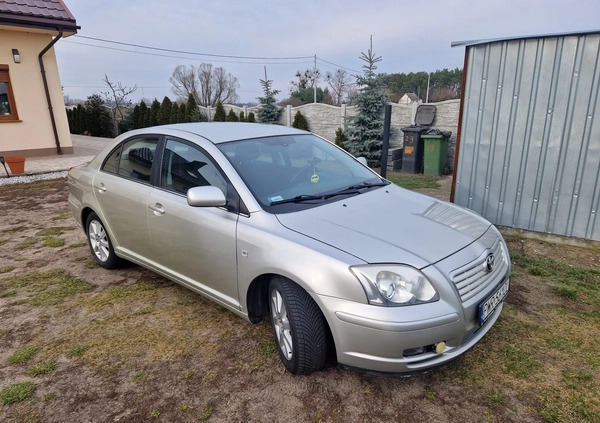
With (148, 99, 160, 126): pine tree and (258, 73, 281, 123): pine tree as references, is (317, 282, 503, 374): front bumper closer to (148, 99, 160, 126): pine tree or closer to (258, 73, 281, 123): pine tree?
(258, 73, 281, 123): pine tree

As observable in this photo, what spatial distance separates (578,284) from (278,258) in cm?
299

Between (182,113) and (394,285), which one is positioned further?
(182,113)

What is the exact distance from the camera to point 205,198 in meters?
2.55

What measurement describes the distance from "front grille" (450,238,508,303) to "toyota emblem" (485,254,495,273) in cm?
1

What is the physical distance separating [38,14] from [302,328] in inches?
460

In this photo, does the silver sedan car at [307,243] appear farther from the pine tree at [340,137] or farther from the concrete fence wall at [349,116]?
the pine tree at [340,137]

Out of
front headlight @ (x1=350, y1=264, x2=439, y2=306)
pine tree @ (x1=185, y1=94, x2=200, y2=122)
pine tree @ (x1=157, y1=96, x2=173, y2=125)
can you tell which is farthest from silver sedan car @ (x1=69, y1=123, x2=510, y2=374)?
pine tree @ (x1=157, y1=96, x2=173, y2=125)

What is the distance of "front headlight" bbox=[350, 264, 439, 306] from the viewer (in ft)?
6.70

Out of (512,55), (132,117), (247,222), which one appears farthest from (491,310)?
(132,117)

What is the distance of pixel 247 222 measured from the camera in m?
2.54

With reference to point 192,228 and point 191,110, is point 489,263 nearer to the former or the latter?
point 192,228

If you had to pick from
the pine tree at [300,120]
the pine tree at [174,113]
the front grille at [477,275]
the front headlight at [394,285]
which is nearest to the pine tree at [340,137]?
the pine tree at [300,120]

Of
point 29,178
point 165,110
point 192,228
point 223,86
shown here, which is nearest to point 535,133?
point 192,228

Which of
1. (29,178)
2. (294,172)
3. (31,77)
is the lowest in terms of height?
(29,178)
